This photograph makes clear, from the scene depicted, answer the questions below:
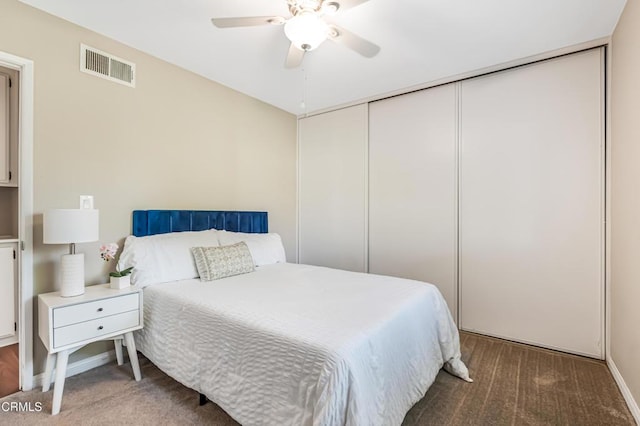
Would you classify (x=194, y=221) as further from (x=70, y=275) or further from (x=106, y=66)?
(x=106, y=66)

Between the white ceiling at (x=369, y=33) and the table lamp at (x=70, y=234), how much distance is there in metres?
1.43

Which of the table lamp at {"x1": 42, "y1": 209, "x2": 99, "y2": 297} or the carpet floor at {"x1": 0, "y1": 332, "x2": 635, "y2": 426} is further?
the table lamp at {"x1": 42, "y1": 209, "x2": 99, "y2": 297}

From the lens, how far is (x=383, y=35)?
2.40 metres

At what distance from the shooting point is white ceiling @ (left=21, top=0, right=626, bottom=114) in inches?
81.4

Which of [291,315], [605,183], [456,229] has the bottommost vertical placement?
[291,315]

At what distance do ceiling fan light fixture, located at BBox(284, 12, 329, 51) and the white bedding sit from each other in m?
1.57

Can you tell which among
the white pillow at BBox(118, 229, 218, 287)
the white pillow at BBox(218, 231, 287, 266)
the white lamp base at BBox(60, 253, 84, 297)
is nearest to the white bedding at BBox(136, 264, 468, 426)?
the white pillow at BBox(118, 229, 218, 287)

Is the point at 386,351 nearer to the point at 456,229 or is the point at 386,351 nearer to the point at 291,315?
the point at 291,315

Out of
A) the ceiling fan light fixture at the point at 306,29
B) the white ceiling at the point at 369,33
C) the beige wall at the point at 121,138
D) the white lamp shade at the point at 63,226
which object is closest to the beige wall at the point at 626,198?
the white ceiling at the point at 369,33

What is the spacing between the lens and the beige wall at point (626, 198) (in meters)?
1.82

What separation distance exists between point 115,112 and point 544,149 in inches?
146

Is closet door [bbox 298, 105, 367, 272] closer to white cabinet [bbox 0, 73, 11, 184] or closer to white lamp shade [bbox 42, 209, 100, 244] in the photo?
white lamp shade [bbox 42, 209, 100, 244]

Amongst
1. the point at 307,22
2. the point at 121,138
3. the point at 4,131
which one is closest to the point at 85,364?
the point at 121,138

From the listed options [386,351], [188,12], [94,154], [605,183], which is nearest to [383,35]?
[188,12]
